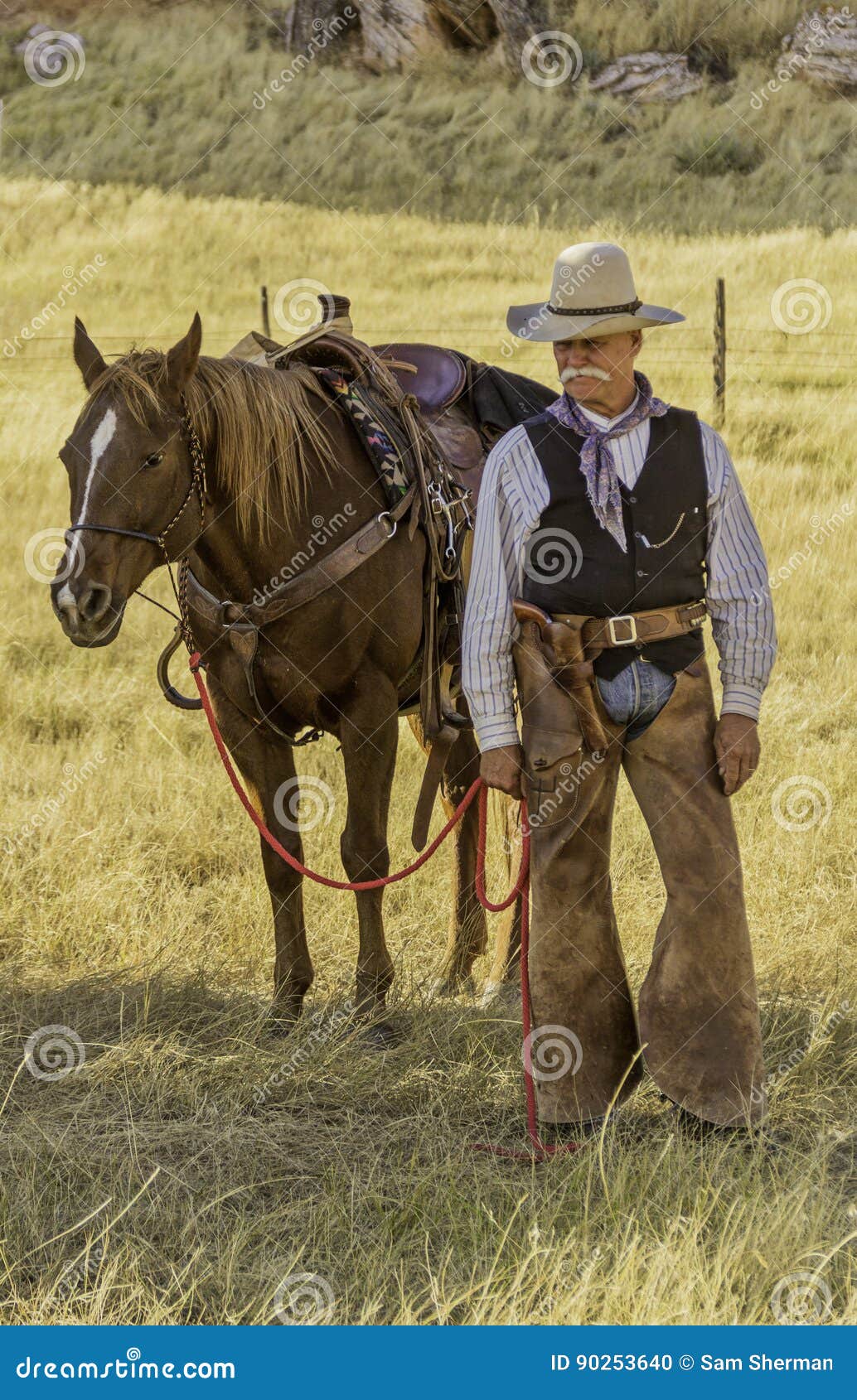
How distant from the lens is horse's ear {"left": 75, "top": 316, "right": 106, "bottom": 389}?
382cm

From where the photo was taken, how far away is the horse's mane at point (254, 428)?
3949mm

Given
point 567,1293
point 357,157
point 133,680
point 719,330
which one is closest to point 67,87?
point 357,157

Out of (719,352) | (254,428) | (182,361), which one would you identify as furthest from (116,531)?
(719,352)

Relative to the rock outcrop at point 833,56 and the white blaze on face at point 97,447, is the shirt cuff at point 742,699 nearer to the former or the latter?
the white blaze on face at point 97,447

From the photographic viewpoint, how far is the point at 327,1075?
4.09 meters

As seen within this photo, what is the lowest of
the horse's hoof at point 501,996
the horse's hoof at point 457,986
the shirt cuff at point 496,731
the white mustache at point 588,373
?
the horse's hoof at point 457,986

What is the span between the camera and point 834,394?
46.9 feet

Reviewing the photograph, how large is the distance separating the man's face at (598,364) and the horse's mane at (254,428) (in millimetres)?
1101

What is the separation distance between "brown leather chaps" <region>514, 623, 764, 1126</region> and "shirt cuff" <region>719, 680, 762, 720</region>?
0.05m

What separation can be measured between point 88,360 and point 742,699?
77.4 inches

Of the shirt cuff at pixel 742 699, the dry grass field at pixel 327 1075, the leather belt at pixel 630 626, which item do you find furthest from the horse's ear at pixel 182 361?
the dry grass field at pixel 327 1075

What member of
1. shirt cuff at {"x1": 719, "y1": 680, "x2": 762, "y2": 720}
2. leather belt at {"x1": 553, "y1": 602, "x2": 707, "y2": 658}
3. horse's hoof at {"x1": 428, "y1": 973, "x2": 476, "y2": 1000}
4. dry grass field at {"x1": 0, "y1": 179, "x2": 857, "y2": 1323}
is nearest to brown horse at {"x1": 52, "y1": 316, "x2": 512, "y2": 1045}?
horse's hoof at {"x1": 428, "y1": 973, "x2": 476, "y2": 1000}

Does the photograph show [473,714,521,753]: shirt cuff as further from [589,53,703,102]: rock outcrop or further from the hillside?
[589,53,703,102]: rock outcrop

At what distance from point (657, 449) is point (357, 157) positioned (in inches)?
1087
